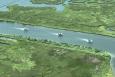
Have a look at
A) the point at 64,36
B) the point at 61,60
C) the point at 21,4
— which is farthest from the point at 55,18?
the point at 61,60

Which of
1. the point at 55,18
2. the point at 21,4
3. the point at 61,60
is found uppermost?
the point at 21,4

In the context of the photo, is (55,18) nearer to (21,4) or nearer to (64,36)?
(64,36)

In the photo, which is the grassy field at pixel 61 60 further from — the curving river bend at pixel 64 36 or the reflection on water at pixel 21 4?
the reflection on water at pixel 21 4

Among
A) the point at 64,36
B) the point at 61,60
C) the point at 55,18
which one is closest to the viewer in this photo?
the point at 61,60

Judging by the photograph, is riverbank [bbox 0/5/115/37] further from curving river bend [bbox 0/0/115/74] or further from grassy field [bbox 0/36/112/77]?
grassy field [bbox 0/36/112/77]

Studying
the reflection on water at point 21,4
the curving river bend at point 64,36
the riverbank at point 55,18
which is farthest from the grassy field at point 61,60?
the reflection on water at point 21,4

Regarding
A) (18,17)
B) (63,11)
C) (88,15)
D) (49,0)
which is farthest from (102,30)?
(49,0)
